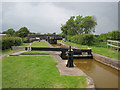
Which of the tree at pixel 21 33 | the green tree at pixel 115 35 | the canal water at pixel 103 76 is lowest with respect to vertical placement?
the canal water at pixel 103 76

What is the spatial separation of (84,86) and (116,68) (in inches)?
175

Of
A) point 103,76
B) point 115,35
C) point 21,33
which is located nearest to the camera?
point 103,76

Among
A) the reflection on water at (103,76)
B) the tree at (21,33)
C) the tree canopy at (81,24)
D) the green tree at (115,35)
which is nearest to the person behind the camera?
the reflection on water at (103,76)

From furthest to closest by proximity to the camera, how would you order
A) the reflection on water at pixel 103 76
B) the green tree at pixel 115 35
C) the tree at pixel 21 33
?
the tree at pixel 21 33 < the green tree at pixel 115 35 < the reflection on water at pixel 103 76

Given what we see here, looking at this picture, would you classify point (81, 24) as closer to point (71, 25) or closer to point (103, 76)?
point (71, 25)

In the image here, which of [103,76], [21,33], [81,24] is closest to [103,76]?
[103,76]

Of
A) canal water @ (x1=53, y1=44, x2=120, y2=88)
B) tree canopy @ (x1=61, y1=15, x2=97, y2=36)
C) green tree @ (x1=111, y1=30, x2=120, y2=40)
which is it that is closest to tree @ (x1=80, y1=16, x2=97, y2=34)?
tree canopy @ (x1=61, y1=15, x2=97, y2=36)

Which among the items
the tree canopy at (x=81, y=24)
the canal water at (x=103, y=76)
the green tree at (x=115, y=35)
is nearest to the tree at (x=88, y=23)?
the tree canopy at (x=81, y=24)

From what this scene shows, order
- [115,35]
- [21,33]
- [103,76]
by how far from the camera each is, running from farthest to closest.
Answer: [21,33] < [115,35] < [103,76]

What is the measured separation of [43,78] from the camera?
3891 mm

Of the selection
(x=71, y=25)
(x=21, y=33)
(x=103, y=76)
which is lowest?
(x=103, y=76)

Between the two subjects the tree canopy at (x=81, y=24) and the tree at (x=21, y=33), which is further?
the tree at (x=21, y=33)

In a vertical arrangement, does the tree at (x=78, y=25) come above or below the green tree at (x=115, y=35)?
above

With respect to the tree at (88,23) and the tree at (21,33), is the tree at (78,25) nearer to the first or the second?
the tree at (88,23)
